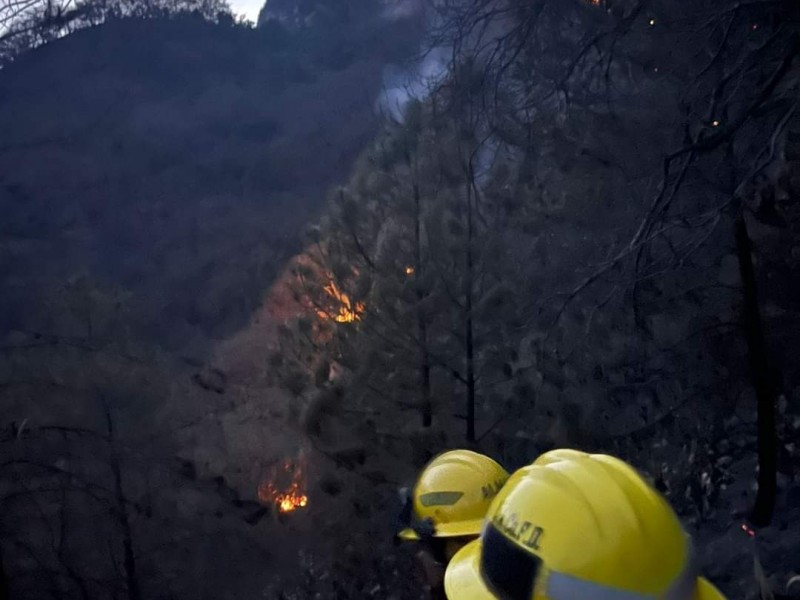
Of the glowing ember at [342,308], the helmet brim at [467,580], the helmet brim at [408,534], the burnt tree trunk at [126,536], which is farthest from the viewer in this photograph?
the burnt tree trunk at [126,536]

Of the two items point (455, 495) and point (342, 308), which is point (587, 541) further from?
point (342, 308)

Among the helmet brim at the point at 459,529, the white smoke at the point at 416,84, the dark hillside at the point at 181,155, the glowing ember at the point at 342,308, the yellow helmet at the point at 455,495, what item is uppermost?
the dark hillside at the point at 181,155

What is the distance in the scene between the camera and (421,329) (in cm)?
824

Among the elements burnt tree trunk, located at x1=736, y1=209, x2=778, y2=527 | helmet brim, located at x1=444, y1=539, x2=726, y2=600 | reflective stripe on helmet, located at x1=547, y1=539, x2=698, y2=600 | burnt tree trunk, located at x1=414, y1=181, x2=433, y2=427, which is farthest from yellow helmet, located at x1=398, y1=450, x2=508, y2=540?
burnt tree trunk, located at x1=414, y1=181, x2=433, y2=427

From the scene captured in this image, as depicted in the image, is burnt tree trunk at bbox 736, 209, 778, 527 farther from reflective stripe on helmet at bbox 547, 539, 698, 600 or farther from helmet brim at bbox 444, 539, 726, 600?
reflective stripe on helmet at bbox 547, 539, 698, 600

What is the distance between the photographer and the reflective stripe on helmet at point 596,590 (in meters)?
1.78

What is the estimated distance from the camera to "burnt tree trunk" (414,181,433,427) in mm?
8109

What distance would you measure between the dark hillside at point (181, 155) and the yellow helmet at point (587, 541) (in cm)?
2543

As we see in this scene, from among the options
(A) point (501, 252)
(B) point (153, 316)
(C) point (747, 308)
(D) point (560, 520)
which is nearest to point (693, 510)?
(C) point (747, 308)

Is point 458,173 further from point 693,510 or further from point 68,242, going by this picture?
point 68,242

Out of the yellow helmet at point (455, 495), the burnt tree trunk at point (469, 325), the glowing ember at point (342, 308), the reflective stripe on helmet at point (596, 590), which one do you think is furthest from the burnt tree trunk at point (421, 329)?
the reflective stripe on helmet at point (596, 590)

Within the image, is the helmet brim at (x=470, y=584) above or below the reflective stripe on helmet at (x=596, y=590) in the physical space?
below

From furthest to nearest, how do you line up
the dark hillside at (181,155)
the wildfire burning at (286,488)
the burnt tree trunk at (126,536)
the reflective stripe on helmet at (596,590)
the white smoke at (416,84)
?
the dark hillside at (181,155) → the wildfire burning at (286,488) → the burnt tree trunk at (126,536) → the white smoke at (416,84) → the reflective stripe on helmet at (596,590)

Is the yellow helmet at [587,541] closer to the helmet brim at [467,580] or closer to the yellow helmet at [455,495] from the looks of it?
the helmet brim at [467,580]
